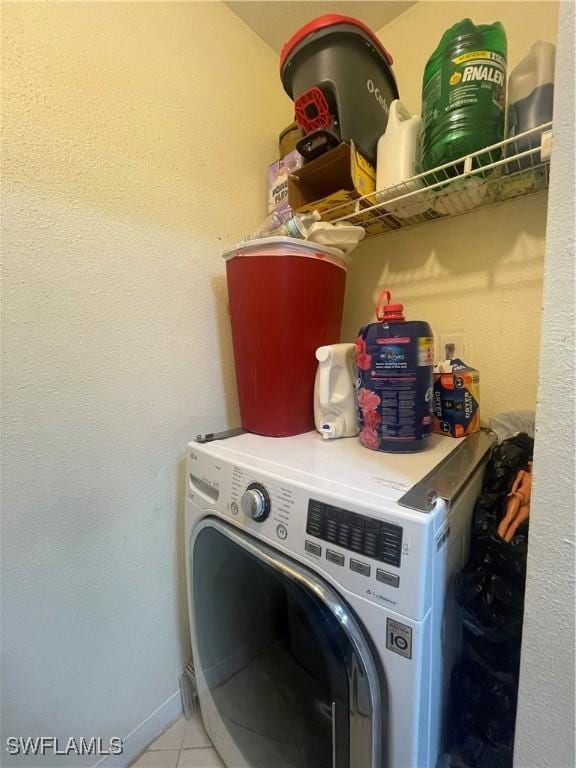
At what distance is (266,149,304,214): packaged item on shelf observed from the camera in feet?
3.49

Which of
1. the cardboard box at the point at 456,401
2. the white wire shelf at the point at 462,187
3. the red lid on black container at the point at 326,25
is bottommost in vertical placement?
the cardboard box at the point at 456,401

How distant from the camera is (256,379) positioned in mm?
956

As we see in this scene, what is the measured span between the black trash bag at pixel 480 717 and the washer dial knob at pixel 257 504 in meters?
0.53

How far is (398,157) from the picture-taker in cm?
87

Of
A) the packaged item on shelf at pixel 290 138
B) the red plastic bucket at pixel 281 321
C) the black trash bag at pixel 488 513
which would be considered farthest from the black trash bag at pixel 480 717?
the packaged item on shelf at pixel 290 138

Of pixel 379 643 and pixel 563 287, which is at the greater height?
pixel 563 287

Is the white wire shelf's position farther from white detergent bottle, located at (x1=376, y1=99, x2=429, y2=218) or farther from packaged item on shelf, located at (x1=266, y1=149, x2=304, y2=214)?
packaged item on shelf, located at (x1=266, y1=149, x2=304, y2=214)

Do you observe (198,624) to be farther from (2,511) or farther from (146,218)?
(146,218)

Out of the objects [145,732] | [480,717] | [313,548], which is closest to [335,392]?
[313,548]

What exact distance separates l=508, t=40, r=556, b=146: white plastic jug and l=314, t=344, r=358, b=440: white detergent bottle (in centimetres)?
60

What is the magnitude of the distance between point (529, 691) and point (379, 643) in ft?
0.61

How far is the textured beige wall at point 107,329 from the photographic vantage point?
2.35 ft

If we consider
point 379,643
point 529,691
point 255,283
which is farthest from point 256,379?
point 529,691

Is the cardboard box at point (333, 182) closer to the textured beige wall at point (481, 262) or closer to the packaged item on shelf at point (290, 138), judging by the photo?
the packaged item on shelf at point (290, 138)
